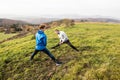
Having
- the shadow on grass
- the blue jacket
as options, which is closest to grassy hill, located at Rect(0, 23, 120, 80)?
the shadow on grass

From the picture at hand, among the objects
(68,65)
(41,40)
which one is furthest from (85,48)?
(41,40)

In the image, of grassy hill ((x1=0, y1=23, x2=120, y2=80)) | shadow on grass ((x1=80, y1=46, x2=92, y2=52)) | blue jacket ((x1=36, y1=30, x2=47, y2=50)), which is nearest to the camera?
grassy hill ((x1=0, y1=23, x2=120, y2=80))

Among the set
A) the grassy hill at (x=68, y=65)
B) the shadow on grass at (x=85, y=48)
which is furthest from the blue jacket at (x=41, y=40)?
the shadow on grass at (x=85, y=48)

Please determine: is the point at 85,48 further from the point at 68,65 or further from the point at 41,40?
the point at 41,40

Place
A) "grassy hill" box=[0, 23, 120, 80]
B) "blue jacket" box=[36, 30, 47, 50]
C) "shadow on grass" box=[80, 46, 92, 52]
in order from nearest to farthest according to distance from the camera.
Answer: "grassy hill" box=[0, 23, 120, 80], "blue jacket" box=[36, 30, 47, 50], "shadow on grass" box=[80, 46, 92, 52]

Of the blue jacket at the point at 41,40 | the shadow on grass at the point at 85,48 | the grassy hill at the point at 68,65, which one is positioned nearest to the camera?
the grassy hill at the point at 68,65

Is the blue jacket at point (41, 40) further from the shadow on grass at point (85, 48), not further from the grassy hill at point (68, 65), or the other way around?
the shadow on grass at point (85, 48)

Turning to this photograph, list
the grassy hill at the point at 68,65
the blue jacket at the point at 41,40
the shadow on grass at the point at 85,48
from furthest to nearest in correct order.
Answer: the shadow on grass at the point at 85,48 < the blue jacket at the point at 41,40 < the grassy hill at the point at 68,65

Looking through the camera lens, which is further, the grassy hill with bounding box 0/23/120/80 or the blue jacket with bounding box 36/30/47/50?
the blue jacket with bounding box 36/30/47/50

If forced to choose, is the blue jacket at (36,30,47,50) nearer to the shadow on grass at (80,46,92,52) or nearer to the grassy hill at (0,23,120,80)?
the grassy hill at (0,23,120,80)

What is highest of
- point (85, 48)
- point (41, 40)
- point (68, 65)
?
point (41, 40)

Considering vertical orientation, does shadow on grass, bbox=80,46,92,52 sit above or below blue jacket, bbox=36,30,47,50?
below

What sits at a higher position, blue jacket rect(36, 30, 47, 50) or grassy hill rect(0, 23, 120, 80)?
blue jacket rect(36, 30, 47, 50)

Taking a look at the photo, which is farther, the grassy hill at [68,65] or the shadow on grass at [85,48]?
the shadow on grass at [85,48]
